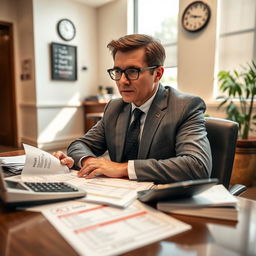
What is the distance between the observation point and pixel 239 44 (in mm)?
3143

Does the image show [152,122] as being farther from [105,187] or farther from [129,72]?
[105,187]

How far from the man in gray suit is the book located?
23 centimetres

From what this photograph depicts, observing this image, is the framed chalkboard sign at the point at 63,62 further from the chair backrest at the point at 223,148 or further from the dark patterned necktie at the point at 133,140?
the chair backrest at the point at 223,148

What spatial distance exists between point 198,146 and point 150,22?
3724 mm

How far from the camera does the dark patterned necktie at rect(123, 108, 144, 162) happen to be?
4.11 feet

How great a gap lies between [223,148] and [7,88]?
456 cm

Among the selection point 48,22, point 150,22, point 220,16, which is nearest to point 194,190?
point 220,16

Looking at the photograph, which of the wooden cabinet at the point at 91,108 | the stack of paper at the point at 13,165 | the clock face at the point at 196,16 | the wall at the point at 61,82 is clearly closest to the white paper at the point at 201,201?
the stack of paper at the point at 13,165

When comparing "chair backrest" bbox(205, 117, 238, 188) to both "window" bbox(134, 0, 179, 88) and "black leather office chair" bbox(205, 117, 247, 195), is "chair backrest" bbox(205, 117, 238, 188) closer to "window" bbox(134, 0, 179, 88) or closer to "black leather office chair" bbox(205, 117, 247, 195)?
"black leather office chair" bbox(205, 117, 247, 195)

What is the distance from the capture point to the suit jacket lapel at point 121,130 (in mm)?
1275

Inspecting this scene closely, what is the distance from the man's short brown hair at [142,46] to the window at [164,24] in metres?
2.65

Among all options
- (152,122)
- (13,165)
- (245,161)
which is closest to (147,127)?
(152,122)

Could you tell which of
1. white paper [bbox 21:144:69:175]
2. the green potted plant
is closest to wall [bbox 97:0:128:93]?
the green potted plant

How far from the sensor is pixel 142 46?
1.19m
